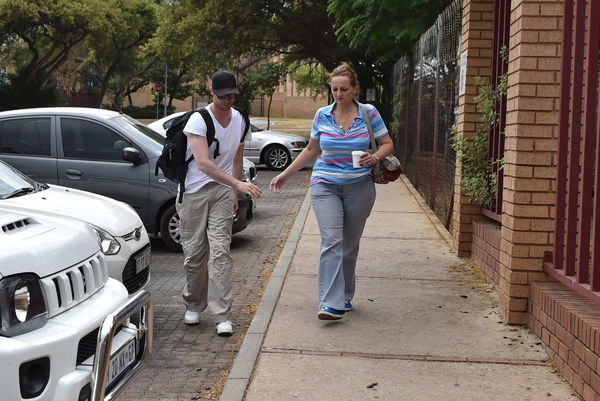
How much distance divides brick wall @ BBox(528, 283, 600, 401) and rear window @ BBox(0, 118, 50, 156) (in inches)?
234

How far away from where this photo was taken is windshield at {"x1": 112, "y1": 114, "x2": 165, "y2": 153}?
964 centimetres

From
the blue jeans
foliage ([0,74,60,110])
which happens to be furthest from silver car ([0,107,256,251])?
foliage ([0,74,60,110])

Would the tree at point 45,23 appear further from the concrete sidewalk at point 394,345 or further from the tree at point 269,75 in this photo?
the concrete sidewalk at point 394,345

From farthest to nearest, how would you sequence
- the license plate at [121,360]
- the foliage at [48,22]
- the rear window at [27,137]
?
the foliage at [48,22]
the rear window at [27,137]
the license plate at [121,360]

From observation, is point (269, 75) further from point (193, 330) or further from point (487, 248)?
point (193, 330)

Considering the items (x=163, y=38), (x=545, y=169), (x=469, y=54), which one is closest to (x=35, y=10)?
(x=163, y=38)

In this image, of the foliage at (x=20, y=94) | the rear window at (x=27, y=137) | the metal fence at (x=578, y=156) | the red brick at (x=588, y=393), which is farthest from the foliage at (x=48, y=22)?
the red brick at (x=588, y=393)

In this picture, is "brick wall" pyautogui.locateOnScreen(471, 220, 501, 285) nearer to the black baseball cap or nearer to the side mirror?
the black baseball cap

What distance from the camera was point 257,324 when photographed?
6.22 m

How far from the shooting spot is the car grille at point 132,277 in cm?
625

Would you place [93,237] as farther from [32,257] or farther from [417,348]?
[417,348]

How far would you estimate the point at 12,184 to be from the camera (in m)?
6.53

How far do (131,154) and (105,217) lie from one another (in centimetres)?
293

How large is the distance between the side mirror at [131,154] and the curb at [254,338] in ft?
6.38
